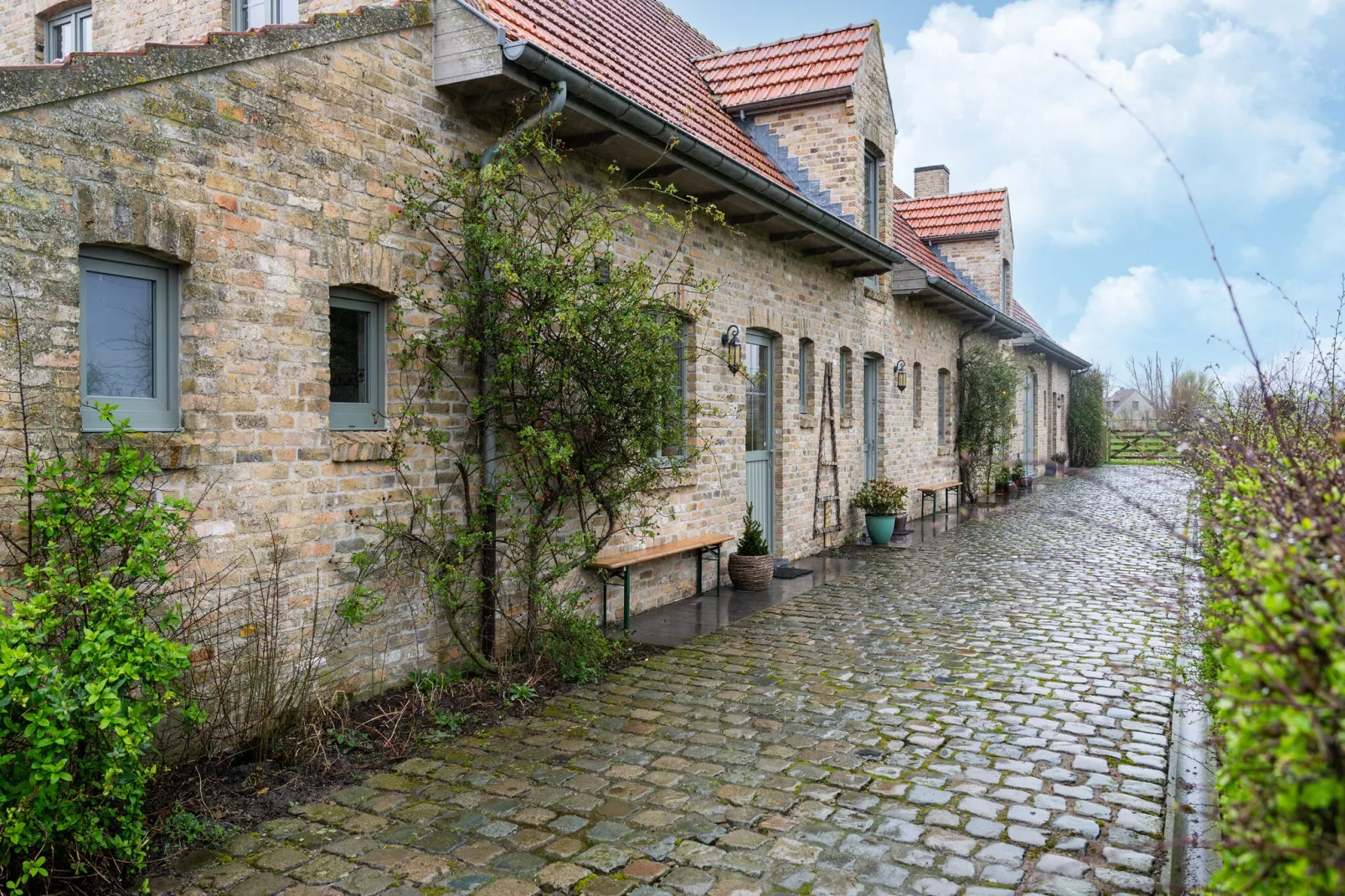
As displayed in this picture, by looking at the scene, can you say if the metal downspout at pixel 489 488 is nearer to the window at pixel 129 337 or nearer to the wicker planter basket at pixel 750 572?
the window at pixel 129 337

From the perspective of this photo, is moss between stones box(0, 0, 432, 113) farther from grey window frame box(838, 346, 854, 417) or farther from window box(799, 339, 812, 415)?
grey window frame box(838, 346, 854, 417)

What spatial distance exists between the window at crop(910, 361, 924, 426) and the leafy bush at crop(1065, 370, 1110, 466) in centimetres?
1914

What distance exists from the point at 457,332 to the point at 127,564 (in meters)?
2.80

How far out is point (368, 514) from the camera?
222 inches

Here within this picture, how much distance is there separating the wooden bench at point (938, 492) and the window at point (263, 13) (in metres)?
12.5

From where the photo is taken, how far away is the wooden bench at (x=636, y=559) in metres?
7.68

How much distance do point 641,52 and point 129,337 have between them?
8108mm

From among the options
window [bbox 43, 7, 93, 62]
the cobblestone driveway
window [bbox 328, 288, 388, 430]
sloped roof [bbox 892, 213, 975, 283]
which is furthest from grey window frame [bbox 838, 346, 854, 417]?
window [bbox 43, 7, 93, 62]

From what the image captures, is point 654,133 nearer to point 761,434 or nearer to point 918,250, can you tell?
point 761,434

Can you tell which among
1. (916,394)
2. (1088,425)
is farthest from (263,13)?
(1088,425)

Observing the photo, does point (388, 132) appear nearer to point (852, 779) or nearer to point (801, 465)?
point (852, 779)

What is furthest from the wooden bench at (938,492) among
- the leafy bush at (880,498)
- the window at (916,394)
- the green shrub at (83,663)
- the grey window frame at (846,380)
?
the green shrub at (83,663)

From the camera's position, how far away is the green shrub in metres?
3.20

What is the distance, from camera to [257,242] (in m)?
4.98
